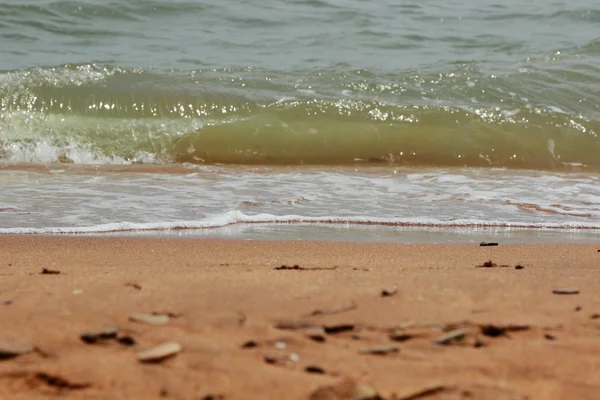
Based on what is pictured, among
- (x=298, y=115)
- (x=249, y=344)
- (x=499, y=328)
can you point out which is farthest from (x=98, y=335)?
(x=298, y=115)

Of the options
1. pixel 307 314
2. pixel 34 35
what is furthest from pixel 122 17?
pixel 307 314

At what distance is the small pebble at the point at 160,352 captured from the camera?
5.33ft

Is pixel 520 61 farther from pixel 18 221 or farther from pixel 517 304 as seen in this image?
pixel 517 304

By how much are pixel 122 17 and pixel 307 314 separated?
10.1 m

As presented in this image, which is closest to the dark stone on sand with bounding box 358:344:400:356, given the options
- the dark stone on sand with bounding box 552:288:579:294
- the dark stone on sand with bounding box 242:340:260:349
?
the dark stone on sand with bounding box 242:340:260:349

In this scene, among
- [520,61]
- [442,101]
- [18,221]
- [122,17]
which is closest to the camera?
[18,221]

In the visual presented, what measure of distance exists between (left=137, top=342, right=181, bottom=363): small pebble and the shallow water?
7.42 ft

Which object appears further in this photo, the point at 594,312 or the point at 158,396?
the point at 594,312

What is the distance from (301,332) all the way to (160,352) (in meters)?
0.31

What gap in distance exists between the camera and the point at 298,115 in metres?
7.74

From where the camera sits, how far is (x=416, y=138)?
7.40 m

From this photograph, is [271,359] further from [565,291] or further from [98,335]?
[565,291]

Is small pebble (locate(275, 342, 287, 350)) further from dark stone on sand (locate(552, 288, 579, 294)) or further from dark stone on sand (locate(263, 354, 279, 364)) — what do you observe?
dark stone on sand (locate(552, 288, 579, 294))

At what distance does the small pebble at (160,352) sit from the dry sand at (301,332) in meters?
0.02
